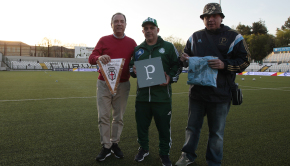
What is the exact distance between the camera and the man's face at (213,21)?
2680 millimetres

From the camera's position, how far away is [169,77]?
298cm

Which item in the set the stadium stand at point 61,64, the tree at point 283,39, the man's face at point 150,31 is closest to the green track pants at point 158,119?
the man's face at point 150,31

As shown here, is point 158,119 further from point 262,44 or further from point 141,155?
point 262,44

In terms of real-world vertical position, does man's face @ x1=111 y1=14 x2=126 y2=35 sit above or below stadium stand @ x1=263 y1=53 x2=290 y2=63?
below

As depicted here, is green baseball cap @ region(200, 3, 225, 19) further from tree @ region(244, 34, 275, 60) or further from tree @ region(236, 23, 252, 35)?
tree @ region(236, 23, 252, 35)

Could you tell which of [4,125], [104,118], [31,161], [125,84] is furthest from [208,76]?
[4,125]

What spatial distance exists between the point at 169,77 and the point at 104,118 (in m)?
1.16

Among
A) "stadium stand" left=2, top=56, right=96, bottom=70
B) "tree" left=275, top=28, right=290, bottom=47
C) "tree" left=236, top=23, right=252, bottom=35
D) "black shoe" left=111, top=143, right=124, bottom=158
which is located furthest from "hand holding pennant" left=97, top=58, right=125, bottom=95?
"tree" left=236, top=23, right=252, bottom=35

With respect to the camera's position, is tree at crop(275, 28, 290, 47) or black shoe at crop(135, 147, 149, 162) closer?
black shoe at crop(135, 147, 149, 162)

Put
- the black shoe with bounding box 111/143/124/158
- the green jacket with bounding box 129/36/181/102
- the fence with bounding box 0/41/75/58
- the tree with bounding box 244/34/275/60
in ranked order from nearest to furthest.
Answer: the green jacket with bounding box 129/36/181/102 → the black shoe with bounding box 111/143/124/158 → the tree with bounding box 244/34/275/60 → the fence with bounding box 0/41/75/58

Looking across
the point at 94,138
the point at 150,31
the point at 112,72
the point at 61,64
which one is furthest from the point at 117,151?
the point at 61,64

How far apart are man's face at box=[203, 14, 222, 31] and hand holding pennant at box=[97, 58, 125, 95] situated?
1.26 meters

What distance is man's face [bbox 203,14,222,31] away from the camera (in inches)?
105

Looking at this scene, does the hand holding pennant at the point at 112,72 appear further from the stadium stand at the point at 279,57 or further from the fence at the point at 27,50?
the fence at the point at 27,50
